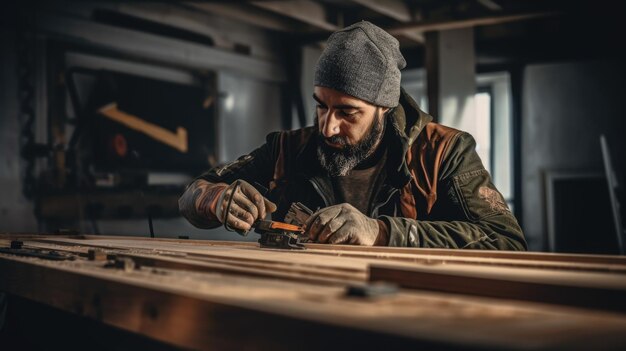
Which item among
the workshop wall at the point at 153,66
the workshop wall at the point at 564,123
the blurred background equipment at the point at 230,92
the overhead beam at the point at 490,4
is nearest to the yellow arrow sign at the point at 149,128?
the blurred background equipment at the point at 230,92

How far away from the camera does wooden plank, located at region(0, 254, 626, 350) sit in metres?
0.65

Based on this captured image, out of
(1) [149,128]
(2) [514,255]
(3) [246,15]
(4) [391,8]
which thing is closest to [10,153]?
(1) [149,128]

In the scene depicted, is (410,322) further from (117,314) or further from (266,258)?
(266,258)

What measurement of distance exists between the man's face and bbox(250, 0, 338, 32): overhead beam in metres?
3.33

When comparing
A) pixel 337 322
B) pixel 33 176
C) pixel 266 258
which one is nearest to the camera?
pixel 337 322

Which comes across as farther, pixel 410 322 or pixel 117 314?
pixel 117 314

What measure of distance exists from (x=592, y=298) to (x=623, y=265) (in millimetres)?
467

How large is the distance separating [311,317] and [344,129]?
2.11m

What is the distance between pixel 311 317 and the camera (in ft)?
2.48

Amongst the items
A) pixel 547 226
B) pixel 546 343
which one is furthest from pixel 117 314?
pixel 547 226

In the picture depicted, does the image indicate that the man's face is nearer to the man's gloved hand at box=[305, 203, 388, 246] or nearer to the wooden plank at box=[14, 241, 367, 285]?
the man's gloved hand at box=[305, 203, 388, 246]

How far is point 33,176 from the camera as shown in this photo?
203 inches

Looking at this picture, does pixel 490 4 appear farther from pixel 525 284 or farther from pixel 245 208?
pixel 525 284

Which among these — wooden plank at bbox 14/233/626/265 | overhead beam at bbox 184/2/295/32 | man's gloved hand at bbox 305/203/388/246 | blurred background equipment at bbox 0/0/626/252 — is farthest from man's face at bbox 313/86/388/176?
overhead beam at bbox 184/2/295/32
